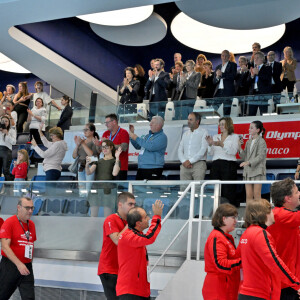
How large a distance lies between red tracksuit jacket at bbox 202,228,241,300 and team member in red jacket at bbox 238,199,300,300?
13.3 inches

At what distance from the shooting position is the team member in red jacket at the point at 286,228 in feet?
15.8

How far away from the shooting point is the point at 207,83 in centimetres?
1223


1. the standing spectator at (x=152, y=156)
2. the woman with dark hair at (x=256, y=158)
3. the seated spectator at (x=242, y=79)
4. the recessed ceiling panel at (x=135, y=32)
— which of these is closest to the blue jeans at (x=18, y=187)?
the standing spectator at (x=152, y=156)

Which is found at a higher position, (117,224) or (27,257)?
(117,224)

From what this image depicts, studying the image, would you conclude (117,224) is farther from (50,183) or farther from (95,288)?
(50,183)

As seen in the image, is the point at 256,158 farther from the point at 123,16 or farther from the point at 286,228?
the point at 123,16

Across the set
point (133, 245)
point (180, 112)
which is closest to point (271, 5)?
point (180, 112)

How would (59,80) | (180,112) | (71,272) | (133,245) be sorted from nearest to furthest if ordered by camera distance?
(133,245)
(71,272)
(180,112)
(59,80)

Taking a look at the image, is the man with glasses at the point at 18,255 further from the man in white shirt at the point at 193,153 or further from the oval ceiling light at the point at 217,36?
the oval ceiling light at the point at 217,36

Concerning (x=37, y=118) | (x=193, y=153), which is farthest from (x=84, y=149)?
(x=37, y=118)

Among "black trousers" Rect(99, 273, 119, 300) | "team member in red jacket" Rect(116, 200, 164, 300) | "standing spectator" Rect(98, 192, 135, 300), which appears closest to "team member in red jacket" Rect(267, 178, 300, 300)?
"team member in red jacket" Rect(116, 200, 164, 300)

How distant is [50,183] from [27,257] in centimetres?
149

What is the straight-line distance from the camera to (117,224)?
224 inches

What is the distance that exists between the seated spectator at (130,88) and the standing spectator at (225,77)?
5.86 feet
